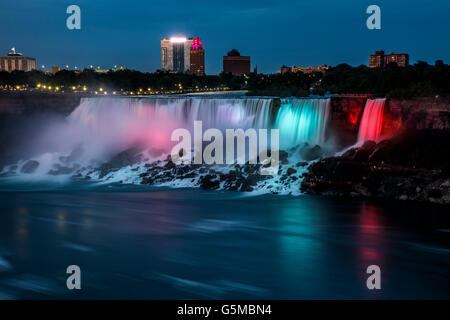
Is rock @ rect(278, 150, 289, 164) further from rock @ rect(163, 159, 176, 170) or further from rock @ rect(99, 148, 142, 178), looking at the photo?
rock @ rect(99, 148, 142, 178)

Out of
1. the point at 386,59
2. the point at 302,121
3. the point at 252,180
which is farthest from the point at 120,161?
the point at 386,59

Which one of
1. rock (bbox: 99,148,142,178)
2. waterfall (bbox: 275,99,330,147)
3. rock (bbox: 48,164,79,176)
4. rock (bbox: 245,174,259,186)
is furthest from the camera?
rock (bbox: 48,164,79,176)

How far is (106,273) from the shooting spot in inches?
703

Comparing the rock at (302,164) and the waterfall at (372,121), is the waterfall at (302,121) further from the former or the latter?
the rock at (302,164)

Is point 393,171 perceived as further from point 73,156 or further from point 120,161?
point 73,156

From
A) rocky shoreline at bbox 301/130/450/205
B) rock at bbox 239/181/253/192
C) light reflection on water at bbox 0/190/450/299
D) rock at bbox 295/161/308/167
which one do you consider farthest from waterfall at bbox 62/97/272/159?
light reflection on water at bbox 0/190/450/299

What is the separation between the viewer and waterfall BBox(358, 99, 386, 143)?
3466cm

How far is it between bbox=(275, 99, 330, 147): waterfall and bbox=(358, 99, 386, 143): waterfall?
276 centimetres

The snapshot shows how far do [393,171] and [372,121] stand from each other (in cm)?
683

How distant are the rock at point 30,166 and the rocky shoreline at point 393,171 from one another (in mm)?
21973
